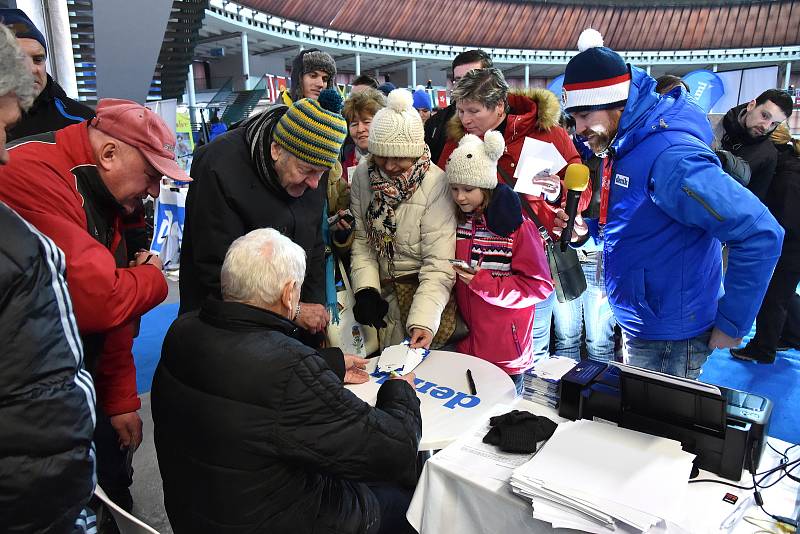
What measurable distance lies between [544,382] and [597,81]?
1.02 metres

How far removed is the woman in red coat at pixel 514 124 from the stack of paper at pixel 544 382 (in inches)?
39.1

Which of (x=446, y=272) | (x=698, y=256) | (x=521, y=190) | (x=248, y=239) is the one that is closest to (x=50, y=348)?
(x=248, y=239)

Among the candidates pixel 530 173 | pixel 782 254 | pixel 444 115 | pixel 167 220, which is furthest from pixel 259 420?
pixel 167 220

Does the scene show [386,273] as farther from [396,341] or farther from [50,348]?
[50,348]

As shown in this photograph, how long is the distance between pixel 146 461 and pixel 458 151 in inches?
88.0

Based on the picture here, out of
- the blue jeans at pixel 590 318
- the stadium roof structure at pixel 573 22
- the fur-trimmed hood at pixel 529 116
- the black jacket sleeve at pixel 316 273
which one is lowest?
the blue jeans at pixel 590 318

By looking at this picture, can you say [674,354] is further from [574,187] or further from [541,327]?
[541,327]

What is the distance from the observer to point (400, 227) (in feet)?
7.13

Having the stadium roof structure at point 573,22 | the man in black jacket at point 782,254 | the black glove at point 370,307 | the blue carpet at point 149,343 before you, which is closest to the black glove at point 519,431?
the black glove at point 370,307

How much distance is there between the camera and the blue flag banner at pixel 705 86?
330 inches

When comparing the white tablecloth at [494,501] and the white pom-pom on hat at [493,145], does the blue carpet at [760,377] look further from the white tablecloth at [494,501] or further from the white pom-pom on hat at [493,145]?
the white pom-pom on hat at [493,145]

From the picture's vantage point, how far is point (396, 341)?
2371 millimetres

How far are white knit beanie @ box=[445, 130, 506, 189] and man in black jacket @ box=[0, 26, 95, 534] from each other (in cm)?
144

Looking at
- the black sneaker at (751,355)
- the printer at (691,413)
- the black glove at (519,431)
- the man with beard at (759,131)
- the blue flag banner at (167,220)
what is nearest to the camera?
the printer at (691,413)
